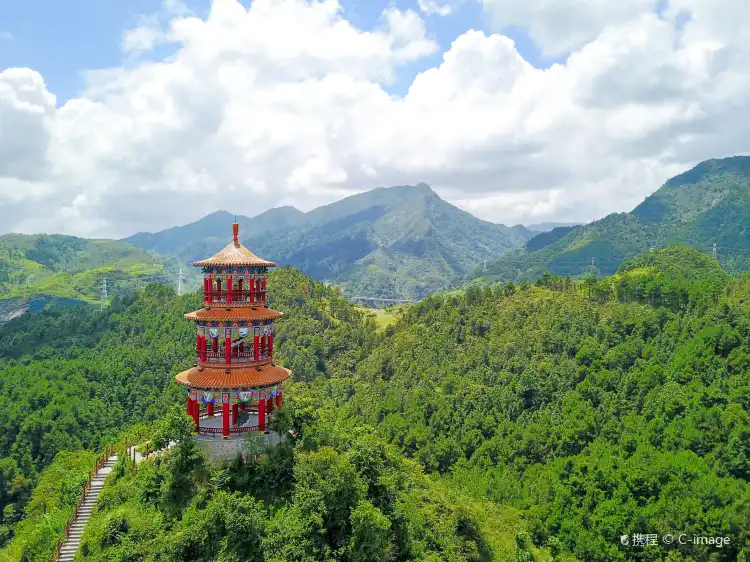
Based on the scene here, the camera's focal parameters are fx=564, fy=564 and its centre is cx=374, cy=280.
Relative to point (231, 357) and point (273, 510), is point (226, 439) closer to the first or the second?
point (231, 357)

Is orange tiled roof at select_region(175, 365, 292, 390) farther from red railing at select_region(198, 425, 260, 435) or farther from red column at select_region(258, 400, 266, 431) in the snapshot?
red railing at select_region(198, 425, 260, 435)

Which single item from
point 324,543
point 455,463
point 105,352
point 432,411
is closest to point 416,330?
point 432,411

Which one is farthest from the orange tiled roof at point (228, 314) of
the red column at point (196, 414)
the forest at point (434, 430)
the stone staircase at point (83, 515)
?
the stone staircase at point (83, 515)

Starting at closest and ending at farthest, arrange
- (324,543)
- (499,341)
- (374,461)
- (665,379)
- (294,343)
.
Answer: (324,543) → (374,461) → (665,379) → (499,341) → (294,343)

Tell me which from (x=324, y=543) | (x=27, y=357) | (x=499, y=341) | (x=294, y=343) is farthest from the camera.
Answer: (x=27, y=357)

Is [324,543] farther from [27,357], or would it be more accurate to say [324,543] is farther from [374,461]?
[27,357]

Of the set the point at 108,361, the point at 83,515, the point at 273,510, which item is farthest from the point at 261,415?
the point at 108,361

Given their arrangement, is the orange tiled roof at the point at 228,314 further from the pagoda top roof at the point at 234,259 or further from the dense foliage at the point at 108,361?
the dense foliage at the point at 108,361
